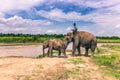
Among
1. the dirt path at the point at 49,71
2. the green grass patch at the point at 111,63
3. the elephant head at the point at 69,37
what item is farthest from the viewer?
the elephant head at the point at 69,37

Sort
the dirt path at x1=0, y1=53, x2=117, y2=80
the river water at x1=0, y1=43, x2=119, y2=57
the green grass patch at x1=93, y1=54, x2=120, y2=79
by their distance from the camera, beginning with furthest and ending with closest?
the river water at x1=0, y1=43, x2=119, y2=57, the green grass patch at x1=93, y1=54, x2=120, y2=79, the dirt path at x1=0, y1=53, x2=117, y2=80

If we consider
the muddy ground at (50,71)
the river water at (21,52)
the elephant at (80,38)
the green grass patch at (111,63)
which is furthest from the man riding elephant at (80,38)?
the river water at (21,52)

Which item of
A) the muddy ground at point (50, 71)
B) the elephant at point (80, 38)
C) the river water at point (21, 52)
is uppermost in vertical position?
the elephant at point (80, 38)

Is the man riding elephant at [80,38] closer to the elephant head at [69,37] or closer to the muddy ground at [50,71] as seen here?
the elephant head at [69,37]

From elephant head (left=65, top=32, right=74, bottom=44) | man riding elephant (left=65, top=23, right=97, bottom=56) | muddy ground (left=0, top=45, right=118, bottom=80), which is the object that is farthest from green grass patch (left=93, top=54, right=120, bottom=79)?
elephant head (left=65, top=32, right=74, bottom=44)

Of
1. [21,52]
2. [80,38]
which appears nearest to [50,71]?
[80,38]

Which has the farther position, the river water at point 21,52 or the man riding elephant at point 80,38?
the river water at point 21,52

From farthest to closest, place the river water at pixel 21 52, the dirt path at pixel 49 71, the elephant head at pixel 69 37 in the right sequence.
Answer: the river water at pixel 21 52 → the elephant head at pixel 69 37 → the dirt path at pixel 49 71

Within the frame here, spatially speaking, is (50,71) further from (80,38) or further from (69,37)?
(80,38)

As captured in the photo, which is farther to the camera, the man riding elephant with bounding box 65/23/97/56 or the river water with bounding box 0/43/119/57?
the river water with bounding box 0/43/119/57

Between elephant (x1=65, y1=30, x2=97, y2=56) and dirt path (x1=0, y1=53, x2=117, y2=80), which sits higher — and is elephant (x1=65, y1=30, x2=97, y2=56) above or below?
above


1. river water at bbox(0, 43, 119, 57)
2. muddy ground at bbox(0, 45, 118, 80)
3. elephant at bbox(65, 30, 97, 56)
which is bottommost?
river water at bbox(0, 43, 119, 57)

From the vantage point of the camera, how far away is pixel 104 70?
14.8 meters

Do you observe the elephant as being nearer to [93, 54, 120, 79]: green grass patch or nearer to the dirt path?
[93, 54, 120, 79]: green grass patch
